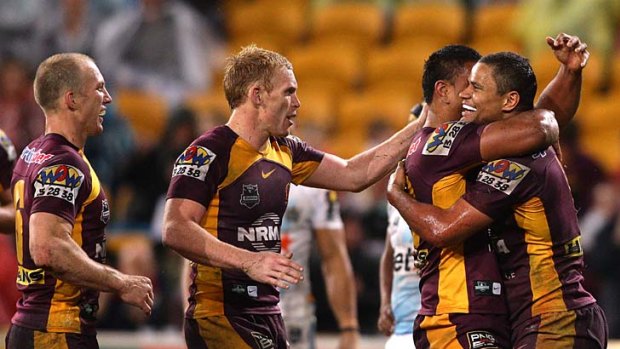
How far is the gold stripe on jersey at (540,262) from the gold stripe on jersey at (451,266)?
0.32 meters

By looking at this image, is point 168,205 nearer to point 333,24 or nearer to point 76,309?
point 76,309

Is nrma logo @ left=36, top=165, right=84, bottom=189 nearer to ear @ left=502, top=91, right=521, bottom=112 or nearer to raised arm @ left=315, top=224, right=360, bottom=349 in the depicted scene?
ear @ left=502, top=91, right=521, bottom=112

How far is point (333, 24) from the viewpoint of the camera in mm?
15195

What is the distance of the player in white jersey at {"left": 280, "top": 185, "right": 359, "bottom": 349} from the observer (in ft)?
25.6

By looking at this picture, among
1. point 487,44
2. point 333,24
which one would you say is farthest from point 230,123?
point 333,24

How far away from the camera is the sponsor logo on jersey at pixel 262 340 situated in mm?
5766

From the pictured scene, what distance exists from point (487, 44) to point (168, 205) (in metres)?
8.71

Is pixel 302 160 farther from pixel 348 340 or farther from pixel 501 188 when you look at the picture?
pixel 348 340

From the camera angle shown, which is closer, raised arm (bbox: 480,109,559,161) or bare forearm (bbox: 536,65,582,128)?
raised arm (bbox: 480,109,559,161)

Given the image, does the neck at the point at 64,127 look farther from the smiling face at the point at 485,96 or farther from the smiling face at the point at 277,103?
the smiling face at the point at 485,96

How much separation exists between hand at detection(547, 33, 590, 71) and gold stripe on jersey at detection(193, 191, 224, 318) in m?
1.88

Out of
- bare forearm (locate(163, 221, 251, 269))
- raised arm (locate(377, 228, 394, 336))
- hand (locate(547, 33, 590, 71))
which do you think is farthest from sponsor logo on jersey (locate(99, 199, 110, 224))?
hand (locate(547, 33, 590, 71))

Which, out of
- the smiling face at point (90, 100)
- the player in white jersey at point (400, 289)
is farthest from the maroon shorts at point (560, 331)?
the smiling face at point (90, 100)

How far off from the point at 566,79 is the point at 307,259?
2522mm
